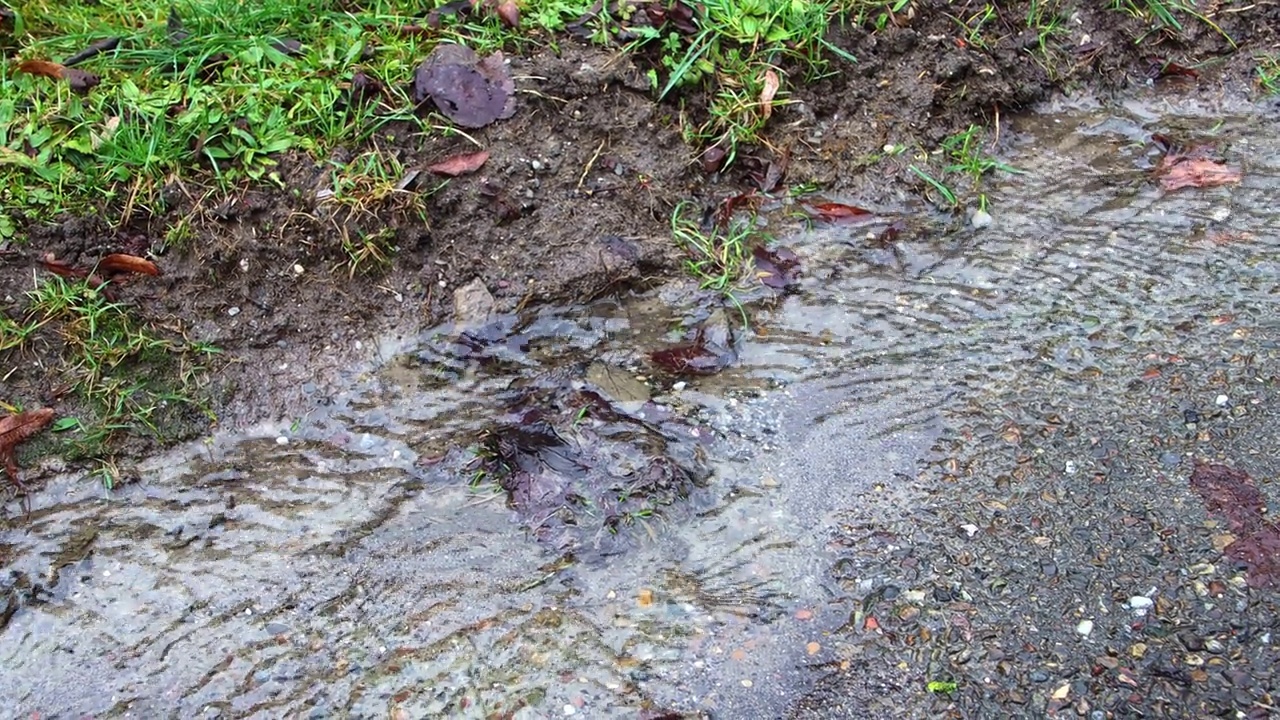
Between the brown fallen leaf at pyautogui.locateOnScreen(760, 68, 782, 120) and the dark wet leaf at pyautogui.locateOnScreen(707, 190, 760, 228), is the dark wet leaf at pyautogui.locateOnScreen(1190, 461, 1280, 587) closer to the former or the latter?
the dark wet leaf at pyautogui.locateOnScreen(707, 190, 760, 228)

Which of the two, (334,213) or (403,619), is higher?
(334,213)

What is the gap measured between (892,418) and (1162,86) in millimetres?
2081

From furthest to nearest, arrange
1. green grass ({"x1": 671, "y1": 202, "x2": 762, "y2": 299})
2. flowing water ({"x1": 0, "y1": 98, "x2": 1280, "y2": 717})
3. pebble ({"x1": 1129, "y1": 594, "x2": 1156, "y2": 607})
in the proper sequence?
green grass ({"x1": 671, "y1": 202, "x2": 762, "y2": 299}), flowing water ({"x1": 0, "y1": 98, "x2": 1280, "y2": 717}), pebble ({"x1": 1129, "y1": 594, "x2": 1156, "y2": 607})

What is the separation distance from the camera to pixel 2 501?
2.74 metres

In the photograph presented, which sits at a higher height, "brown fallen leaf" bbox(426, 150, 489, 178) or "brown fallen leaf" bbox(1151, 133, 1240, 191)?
"brown fallen leaf" bbox(426, 150, 489, 178)

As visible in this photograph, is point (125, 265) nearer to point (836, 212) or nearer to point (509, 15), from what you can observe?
point (509, 15)

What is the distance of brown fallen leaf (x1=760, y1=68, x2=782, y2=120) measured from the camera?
3371 mm

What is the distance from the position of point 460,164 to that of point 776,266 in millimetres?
1097

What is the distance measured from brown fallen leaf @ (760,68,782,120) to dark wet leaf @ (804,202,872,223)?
1.19ft

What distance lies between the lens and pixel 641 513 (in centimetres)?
260

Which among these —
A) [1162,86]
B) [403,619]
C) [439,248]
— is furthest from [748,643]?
[1162,86]

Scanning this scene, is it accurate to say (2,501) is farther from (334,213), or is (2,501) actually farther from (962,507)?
(962,507)

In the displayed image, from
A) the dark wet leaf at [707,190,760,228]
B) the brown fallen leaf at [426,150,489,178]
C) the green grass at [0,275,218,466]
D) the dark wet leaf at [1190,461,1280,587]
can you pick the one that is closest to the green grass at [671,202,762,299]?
the dark wet leaf at [707,190,760,228]

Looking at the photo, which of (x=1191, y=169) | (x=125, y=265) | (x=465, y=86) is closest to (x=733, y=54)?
(x=465, y=86)
